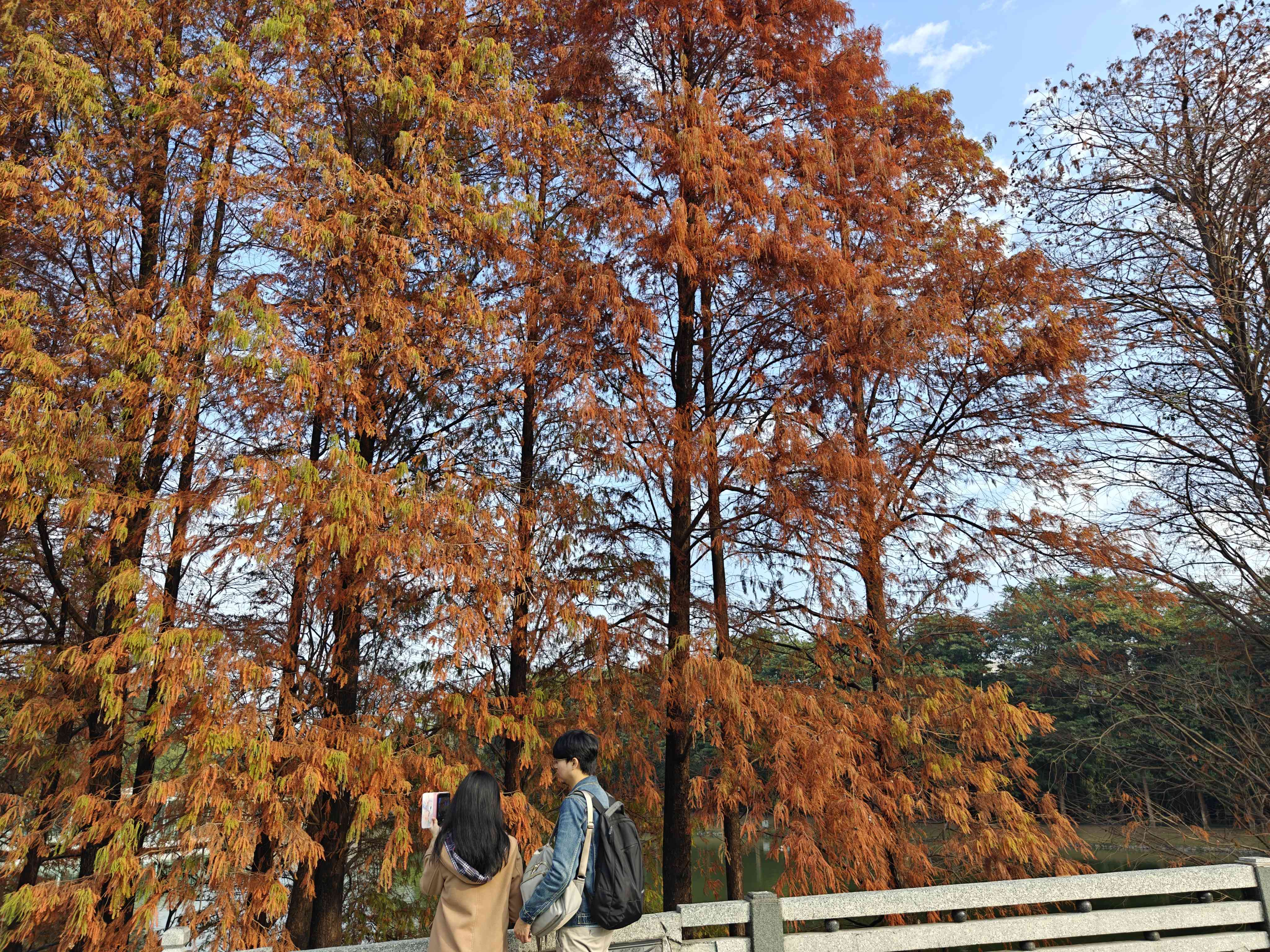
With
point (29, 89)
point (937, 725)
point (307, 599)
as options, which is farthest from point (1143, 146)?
point (29, 89)

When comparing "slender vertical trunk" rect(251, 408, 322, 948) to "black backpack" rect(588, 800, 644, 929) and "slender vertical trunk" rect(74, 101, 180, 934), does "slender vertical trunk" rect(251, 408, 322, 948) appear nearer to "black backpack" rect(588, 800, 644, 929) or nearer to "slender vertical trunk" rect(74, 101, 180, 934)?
"slender vertical trunk" rect(74, 101, 180, 934)

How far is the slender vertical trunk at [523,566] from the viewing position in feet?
24.1

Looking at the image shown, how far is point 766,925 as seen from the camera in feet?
15.8

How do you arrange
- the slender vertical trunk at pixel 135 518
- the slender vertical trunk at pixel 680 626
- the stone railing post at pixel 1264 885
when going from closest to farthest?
the stone railing post at pixel 1264 885 → the slender vertical trunk at pixel 135 518 → the slender vertical trunk at pixel 680 626

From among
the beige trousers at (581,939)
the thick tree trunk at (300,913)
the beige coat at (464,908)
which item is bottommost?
the thick tree trunk at (300,913)

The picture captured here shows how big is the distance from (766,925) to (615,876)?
176 cm

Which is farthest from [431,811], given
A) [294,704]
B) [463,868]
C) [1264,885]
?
[1264,885]

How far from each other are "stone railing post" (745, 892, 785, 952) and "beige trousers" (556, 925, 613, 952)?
154 centimetres

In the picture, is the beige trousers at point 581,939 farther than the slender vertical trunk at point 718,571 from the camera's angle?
No

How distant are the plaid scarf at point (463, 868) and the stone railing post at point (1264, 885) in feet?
18.1

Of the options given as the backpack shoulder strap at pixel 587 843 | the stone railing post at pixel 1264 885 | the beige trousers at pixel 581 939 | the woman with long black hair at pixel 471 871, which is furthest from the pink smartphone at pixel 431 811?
the stone railing post at pixel 1264 885

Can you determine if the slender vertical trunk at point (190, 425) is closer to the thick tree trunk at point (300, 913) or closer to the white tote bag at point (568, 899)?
the thick tree trunk at point (300, 913)

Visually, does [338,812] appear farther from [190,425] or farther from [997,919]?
[997,919]

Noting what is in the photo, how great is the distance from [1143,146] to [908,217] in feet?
11.7
